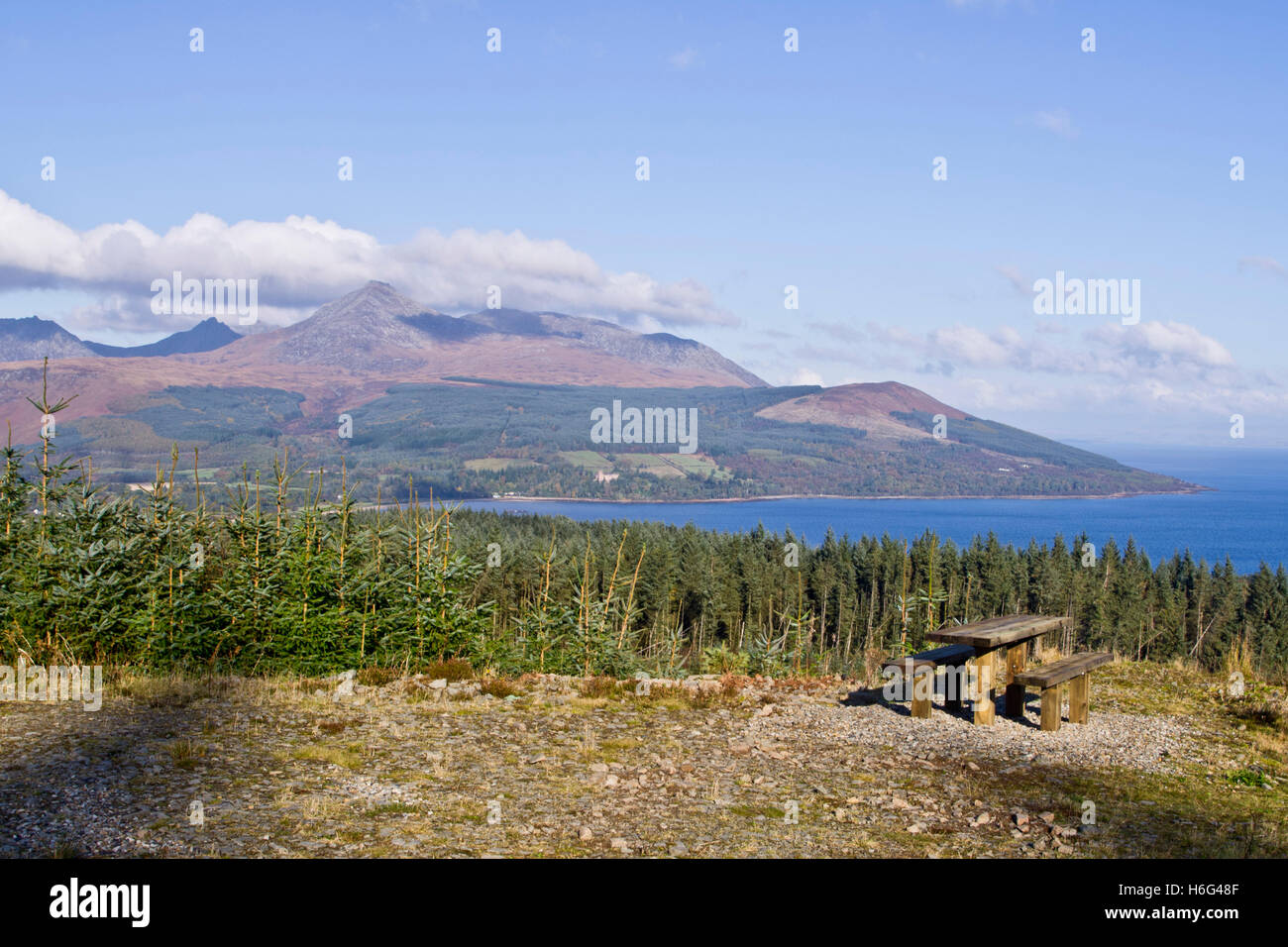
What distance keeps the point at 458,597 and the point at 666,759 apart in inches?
241

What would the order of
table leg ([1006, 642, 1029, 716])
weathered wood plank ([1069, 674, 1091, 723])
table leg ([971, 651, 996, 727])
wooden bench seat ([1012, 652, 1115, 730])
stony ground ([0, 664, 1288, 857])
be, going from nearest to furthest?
stony ground ([0, 664, 1288, 857])
wooden bench seat ([1012, 652, 1115, 730])
table leg ([971, 651, 996, 727])
weathered wood plank ([1069, 674, 1091, 723])
table leg ([1006, 642, 1029, 716])

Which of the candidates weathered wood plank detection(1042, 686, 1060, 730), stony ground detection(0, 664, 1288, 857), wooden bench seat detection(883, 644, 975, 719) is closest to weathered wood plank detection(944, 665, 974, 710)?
wooden bench seat detection(883, 644, 975, 719)

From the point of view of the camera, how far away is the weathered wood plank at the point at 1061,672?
10.6 m

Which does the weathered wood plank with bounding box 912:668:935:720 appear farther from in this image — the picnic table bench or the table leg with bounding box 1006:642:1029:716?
the table leg with bounding box 1006:642:1029:716

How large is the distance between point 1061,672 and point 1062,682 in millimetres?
226

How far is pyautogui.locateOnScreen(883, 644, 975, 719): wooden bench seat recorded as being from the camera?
1166 centimetres

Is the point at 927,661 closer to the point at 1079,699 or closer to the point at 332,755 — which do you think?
the point at 1079,699

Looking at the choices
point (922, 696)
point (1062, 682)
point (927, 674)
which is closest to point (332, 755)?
point (922, 696)

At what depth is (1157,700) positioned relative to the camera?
43.1 ft

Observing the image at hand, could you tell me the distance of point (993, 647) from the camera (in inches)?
426

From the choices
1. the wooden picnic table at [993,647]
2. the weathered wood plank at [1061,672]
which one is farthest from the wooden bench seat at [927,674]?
the weathered wood plank at [1061,672]

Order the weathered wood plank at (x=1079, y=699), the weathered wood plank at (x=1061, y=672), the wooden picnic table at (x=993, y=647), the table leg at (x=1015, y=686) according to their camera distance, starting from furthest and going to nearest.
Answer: the table leg at (x=1015, y=686) → the weathered wood plank at (x=1079, y=699) → the wooden picnic table at (x=993, y=647) → the weathered wood plank at (x=1061, y=672)

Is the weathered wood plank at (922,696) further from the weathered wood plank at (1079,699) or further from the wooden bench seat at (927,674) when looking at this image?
the weathered wood plank at (1079,699)
